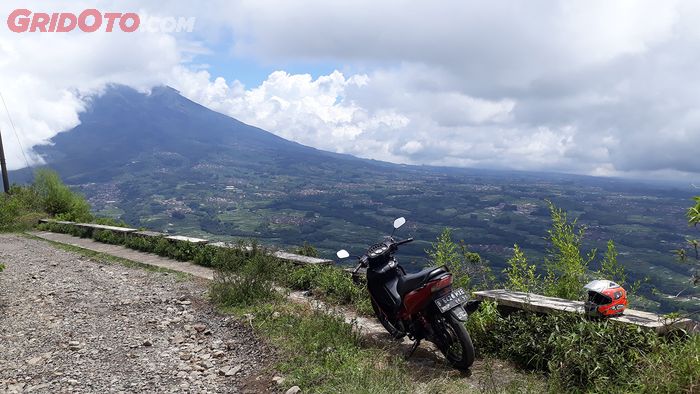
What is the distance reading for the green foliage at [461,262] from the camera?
6500mm

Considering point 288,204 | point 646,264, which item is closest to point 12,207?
point 646,264

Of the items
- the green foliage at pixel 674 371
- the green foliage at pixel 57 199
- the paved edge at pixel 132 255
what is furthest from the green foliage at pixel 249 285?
the green foliage at pixel 57 199

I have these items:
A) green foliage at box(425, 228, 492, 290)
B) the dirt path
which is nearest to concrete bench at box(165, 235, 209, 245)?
the dirt path

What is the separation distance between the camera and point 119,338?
230 inches

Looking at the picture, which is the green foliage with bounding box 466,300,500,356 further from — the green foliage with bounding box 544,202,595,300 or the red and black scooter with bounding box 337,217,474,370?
the green foliage with bounding box 544,202,595,300

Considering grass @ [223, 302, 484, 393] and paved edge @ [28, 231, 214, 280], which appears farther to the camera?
paved edge @ [28, 231, 214, 280]

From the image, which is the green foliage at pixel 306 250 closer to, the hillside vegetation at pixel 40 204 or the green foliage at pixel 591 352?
the green foliage at pixel 591 352

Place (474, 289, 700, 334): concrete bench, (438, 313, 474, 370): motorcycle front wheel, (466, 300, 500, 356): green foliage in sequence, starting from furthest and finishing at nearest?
1. (466, 300, 500, 356): green foliage
2. (438, 313, 474, 370): motorcycle front wheel
3. (474, 289, 700, 334): concrete bench

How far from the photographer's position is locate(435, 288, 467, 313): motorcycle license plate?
437cm

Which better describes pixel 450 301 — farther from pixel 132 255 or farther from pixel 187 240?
pixel 132 255

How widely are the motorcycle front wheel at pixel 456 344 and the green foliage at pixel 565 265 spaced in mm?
1730

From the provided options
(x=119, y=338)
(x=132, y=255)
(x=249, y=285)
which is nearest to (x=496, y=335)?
(x=249, y=285)

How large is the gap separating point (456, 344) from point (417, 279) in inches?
28.8

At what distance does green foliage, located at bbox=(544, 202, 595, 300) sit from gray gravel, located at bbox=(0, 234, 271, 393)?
354 centimetres
